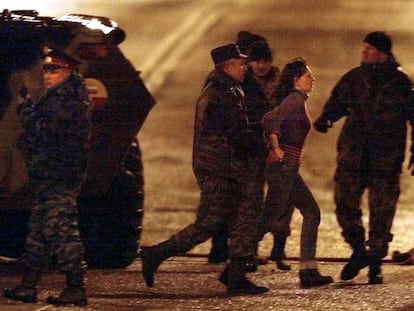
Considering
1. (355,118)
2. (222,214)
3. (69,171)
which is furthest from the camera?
(355,118)

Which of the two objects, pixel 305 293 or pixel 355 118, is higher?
pixel 355 118

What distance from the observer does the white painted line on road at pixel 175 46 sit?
23812mm

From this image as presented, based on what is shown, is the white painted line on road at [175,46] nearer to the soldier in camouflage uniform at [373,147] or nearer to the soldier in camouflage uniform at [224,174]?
the soldier in camouflage uniform at [373,147]

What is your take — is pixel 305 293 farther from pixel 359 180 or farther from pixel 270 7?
pixel 270 7

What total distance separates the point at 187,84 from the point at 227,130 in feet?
41.8

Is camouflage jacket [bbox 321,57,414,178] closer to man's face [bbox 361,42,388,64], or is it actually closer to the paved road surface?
man's face [bbox 361,42,388,64]

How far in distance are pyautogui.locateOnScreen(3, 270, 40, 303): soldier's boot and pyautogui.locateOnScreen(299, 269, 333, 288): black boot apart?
6.34ft

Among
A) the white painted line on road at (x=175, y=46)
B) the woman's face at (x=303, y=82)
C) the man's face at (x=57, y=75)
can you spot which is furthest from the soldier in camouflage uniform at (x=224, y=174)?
the white painted line on road at (x=175, y=46)

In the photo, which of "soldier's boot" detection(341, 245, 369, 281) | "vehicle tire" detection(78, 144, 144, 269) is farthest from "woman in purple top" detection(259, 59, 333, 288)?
"vehicle tire" detection(78, 144, 144, 269)

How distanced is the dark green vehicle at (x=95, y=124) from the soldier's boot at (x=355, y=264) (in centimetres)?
168

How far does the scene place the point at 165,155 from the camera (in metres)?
17.5

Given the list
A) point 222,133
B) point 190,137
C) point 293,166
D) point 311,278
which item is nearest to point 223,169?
point 222,133

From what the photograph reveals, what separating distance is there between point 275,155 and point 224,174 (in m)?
0.45

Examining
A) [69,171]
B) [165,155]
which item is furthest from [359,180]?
[165,155]
